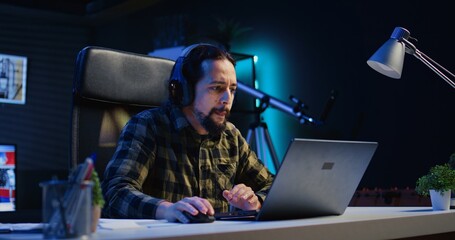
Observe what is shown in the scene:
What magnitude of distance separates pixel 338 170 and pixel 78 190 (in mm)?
637

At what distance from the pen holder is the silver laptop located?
1.40ft

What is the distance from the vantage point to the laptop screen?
13.8 ft

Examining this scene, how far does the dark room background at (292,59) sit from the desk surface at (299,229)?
7.43 ft

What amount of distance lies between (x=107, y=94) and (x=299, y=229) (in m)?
1.17

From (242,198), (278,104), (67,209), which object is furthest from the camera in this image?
(278,104)

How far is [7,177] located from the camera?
14.3 ft

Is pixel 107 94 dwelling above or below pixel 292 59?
below

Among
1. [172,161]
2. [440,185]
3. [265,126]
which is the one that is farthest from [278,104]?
[440,185]

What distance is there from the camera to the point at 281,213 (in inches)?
49.2

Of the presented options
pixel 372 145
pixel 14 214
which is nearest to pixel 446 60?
pixel 372 145

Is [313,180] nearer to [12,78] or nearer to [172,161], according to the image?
[172,161]

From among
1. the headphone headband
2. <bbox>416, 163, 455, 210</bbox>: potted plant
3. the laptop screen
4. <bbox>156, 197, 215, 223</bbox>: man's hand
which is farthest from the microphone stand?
<bbox>156, 197, 215, 223</bbox>: man's hand

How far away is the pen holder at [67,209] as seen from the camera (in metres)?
0.85

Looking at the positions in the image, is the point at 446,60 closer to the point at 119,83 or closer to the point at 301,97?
the point at 301,97
